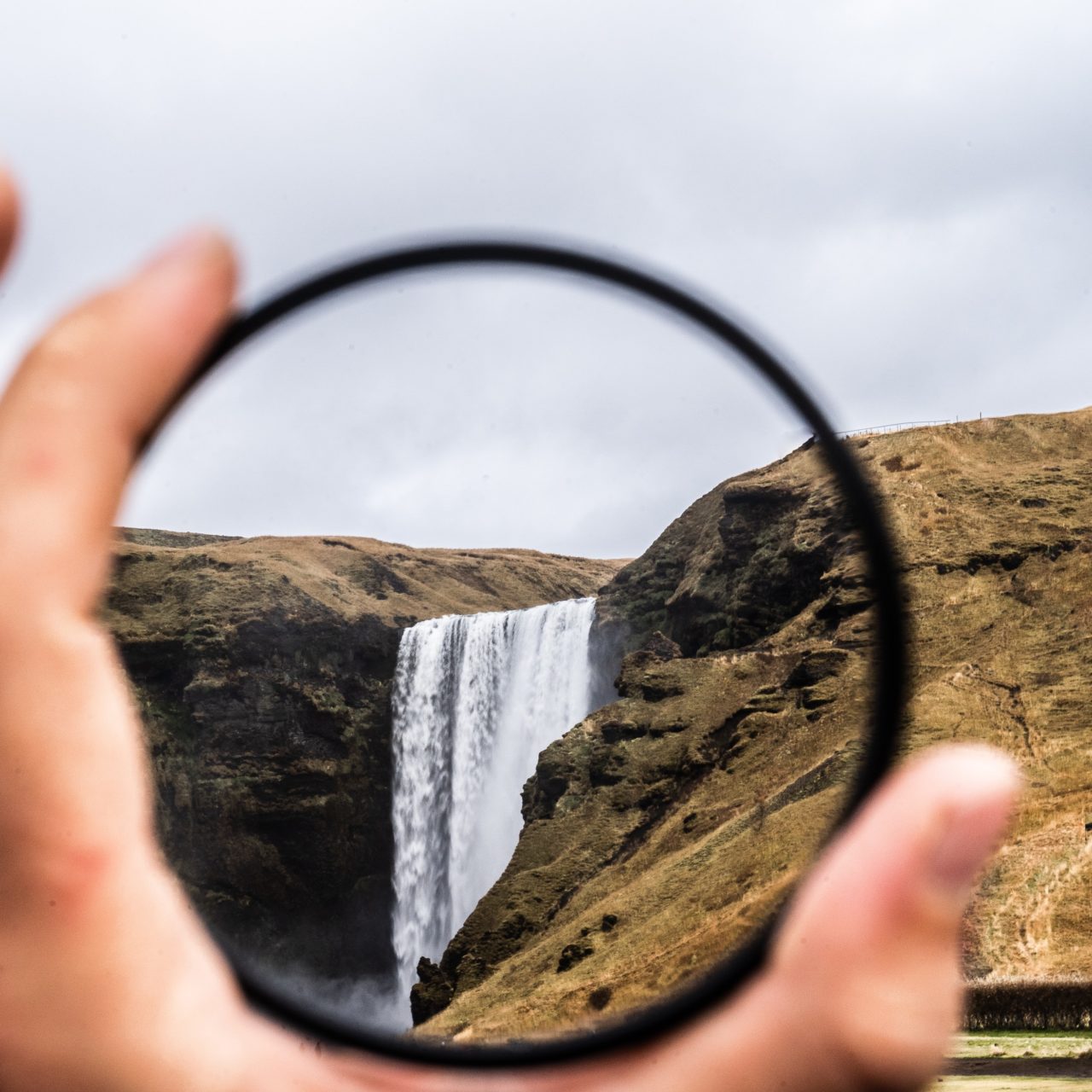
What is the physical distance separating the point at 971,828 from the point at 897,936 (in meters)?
0.19

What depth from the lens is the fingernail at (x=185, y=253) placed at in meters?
1.64

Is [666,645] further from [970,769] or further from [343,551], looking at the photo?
[970,769]

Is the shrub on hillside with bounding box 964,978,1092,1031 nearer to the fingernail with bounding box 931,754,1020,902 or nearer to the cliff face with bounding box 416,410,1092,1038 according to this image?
the cliff face with bounding box 416,410,1092,1038

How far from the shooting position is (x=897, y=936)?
1.53m

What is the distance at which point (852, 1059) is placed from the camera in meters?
1.49

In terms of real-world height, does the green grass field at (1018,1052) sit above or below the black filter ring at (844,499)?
below

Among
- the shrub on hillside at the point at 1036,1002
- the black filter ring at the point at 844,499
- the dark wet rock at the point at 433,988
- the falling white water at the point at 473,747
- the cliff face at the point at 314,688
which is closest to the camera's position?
the black filter ring at the point at 844,499

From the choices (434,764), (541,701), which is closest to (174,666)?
(541,701)

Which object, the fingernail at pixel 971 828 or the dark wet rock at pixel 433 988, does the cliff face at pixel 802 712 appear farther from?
the fingernail at pixel 971 828

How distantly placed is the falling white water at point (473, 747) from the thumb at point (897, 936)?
1557 inches

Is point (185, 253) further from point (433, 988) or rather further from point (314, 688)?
point (314, 688)

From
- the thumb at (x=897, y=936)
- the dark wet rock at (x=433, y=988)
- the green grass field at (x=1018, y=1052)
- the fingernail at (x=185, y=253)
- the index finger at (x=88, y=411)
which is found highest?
the fingernail at (x=185, y=253)

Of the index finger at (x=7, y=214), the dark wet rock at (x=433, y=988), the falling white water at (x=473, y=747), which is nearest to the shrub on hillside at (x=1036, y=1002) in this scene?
the dark wet rock at (x=433, y=988)

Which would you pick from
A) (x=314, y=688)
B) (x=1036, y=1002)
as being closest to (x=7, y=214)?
(x=1036, y=1002)
